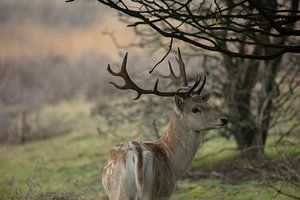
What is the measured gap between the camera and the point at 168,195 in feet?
25.5

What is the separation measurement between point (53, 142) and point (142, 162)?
45.4ft

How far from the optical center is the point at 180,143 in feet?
27.8

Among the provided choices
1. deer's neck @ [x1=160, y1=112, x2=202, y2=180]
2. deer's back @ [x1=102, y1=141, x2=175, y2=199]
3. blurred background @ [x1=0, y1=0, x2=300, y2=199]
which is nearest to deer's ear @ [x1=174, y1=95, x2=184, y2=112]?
deer's neck @ [x1=160, y1=112, x2=202, y2=180]

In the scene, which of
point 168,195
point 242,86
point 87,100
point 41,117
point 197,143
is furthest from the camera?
point 87,100

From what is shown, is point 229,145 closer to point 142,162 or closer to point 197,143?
point 197,143

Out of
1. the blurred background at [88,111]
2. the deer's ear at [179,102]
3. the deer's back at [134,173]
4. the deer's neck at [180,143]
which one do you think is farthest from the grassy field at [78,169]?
the deer's back at [134,173]

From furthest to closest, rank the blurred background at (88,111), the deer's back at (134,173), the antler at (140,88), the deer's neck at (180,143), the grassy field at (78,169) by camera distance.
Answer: the blurred background at (88,111), the grassy field at (78,169), the deer's neck at (180,143), the antler at (140,88), the deer's back at (134,173)

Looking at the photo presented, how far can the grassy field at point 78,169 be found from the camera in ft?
37.2

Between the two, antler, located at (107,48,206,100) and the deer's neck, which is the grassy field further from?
antler, located at (107,48,206,100)

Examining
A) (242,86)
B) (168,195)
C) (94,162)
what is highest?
(242,86)

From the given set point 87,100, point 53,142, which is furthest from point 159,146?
point 87,100

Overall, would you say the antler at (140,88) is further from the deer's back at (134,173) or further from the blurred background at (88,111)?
the blurred background at (88,111)

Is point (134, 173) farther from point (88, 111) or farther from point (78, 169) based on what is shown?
point (88, 111)

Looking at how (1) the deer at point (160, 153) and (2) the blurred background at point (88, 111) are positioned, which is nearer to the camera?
(1) the deer at point (160, 153)
